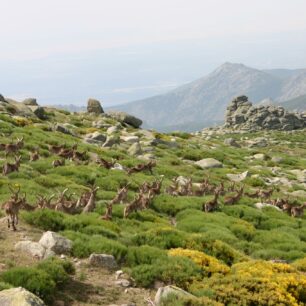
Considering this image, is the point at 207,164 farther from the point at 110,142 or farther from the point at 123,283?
the point at 123,283

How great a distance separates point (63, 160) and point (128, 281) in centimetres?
1622

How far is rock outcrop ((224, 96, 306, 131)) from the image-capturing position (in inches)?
5497

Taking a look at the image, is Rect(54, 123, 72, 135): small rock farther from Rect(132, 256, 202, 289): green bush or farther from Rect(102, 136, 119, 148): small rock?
Rect(132, 256, 202, 289): green bush

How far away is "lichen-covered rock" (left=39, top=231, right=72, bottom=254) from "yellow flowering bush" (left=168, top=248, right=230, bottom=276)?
2.98 meters

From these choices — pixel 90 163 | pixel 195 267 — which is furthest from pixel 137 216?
pixel 90 163

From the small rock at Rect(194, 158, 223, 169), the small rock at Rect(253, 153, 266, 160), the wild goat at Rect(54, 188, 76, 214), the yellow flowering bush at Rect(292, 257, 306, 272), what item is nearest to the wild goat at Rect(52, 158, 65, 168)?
the wild goat at Rect(54, 188, 76, 214)

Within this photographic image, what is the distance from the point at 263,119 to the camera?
141875 mm

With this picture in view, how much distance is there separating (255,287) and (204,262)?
6.34ft

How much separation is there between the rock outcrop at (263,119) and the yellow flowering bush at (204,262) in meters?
124

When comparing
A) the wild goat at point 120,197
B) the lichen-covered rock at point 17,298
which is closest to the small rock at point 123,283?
the lichen-covered rock at point 17,298

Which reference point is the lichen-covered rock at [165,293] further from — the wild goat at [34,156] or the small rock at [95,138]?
the small rock at [95,138]

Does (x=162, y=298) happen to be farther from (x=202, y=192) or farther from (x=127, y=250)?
(x=202, y=192)

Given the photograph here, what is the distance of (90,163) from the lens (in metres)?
30.1

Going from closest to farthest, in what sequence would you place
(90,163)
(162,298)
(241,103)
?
(162,298), (90,163), (241,103)
